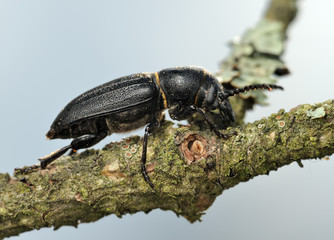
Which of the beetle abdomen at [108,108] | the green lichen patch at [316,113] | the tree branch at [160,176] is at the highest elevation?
the beetle abdomen at [108,108]

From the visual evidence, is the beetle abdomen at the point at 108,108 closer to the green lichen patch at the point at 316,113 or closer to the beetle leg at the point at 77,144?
the beetle leg at the point at 77,144

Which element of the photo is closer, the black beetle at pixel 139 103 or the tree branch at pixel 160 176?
the tree branch at pixel 160 176

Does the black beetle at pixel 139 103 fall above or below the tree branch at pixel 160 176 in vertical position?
above

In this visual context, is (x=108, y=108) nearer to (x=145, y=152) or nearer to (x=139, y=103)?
(x=139, y=103)

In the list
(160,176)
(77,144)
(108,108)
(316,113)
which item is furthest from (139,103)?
(316,113)

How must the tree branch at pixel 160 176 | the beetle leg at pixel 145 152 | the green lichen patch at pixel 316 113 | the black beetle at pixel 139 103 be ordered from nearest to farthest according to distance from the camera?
the green lichen patch at pixel 316 113
the tree branch at pixel 160 176
the beetle leg at pixel 145 152
the black beetle at pixel 139 103

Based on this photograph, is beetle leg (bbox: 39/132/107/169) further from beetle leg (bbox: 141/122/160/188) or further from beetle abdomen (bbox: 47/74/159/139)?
beetle leg (bbox: 141/122/160/188)

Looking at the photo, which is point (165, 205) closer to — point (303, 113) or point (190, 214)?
point (190, 214)

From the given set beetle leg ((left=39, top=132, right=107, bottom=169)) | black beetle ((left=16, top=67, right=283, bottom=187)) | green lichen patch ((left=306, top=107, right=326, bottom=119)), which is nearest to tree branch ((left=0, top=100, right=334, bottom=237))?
green lichen patch ((left=306, top=107, right=326, bottom=119))

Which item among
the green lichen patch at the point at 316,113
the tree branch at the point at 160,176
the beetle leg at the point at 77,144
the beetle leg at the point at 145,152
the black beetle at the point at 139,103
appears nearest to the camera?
the green lichen patch at the point at 316,113

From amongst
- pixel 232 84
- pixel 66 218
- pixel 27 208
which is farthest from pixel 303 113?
pixel 27 208

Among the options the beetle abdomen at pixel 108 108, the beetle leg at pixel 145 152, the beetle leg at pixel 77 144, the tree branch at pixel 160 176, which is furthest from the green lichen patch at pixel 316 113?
the beetle leg at pixel 77 144
